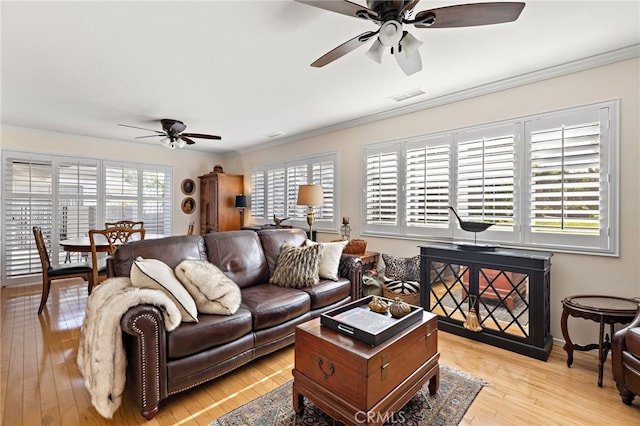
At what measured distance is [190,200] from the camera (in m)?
6.52

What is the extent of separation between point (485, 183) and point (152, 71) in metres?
3.48

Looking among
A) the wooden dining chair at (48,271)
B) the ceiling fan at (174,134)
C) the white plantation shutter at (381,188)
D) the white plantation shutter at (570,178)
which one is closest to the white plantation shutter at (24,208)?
the wooden dining chair at (48,271)

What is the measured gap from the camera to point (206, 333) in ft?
6.35

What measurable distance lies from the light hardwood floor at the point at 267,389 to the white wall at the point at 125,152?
339cm

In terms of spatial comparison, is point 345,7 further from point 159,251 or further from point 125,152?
point 125,152

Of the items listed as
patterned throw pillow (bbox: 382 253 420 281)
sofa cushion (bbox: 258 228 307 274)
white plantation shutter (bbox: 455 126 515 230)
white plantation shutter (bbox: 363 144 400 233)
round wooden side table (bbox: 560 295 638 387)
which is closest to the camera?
round wooden side table (bbox: 560 295 638 387)

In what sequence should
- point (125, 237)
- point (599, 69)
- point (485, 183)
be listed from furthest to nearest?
point (125, 237), point (485, 183), point (599, 69)

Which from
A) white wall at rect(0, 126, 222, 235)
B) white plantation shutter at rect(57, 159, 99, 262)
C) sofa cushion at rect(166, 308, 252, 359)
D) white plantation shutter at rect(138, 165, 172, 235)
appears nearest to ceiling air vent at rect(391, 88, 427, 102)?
sofa cushion at rect(166, 308, 252, 359)

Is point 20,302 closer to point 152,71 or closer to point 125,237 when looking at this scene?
point 125,237

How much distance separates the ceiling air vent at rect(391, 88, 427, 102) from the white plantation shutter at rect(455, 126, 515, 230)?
26.1 inches

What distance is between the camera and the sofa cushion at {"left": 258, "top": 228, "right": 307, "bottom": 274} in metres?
3.06

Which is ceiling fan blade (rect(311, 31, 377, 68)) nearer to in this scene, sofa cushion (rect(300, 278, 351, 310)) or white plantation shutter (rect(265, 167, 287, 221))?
sofa cushion (rect(300, 278, 351, 310))

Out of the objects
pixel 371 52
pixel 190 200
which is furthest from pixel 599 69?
pixel 190 200

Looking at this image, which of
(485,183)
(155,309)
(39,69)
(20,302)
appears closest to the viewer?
(155,309)
